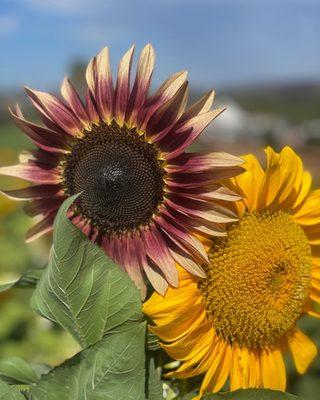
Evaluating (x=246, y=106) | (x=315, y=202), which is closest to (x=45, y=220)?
(x=315, y=202)

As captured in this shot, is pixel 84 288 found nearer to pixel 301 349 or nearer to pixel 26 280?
pixel 26 280

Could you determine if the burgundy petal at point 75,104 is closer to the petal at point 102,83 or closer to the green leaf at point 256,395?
the petal at point 102,83

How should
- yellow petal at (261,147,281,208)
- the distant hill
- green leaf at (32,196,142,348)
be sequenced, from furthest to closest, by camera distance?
the distant hill < yellow petal at (261,147,281,208) < green leaf at (32,196,142,348)

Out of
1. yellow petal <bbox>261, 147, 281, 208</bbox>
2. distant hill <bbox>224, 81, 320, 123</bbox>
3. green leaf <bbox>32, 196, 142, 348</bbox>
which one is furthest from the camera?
distant hill <bbox>224, 81, 320, 123</bbox>

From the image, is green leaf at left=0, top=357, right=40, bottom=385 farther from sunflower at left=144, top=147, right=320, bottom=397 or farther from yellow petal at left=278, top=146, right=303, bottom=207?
yellow petal at left=278, top=146, right=303, bottom=207

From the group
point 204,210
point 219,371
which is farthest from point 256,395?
point 204,210

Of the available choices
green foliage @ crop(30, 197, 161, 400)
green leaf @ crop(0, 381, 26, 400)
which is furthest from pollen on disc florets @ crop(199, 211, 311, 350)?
green leaf @ crop(0, 381, 26, 400)

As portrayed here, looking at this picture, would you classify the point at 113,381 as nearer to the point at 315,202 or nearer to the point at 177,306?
the point at 177,306

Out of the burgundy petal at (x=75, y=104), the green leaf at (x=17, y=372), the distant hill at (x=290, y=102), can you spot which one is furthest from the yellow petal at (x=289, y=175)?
Answer: the distant hill at (x=290, y=102)
